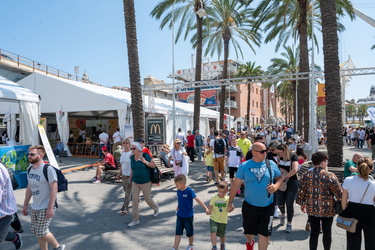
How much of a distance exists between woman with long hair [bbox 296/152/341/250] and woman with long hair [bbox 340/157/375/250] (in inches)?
8.0

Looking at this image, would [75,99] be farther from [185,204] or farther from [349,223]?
[349,223]

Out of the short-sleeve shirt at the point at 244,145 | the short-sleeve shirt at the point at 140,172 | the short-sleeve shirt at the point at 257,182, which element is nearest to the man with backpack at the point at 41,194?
the short-sleeve shirt at the point at 140,172

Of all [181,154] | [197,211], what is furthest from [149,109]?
[197,211]

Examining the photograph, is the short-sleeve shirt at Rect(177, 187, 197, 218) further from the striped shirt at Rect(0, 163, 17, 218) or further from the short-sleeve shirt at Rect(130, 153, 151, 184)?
the striped shirt at Rect(0, 163, 17, 218)

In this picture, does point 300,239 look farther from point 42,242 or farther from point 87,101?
point 87,101

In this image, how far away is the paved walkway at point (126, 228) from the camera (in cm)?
444

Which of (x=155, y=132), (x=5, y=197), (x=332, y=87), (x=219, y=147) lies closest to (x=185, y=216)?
(x=5, y=197)

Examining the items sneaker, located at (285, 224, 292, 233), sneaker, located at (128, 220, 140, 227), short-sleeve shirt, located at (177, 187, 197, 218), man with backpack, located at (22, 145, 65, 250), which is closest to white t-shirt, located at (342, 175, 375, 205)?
sneaker, located at (285, 224, 292, 233)

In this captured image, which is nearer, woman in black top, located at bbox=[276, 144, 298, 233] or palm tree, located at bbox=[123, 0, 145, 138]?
woman in black top, located at bbox=[276, 144, 298, 233]

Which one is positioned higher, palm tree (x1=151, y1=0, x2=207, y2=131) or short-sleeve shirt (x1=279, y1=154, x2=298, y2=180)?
palm tree (x1=151, y1=0, x2=207, y2=131)

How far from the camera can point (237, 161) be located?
7812 mm

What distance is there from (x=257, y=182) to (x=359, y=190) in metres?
1.26

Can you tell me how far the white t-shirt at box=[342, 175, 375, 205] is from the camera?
328cm

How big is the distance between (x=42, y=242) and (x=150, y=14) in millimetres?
16512
